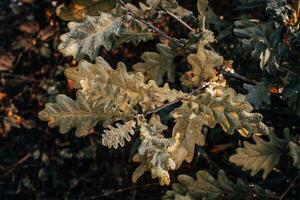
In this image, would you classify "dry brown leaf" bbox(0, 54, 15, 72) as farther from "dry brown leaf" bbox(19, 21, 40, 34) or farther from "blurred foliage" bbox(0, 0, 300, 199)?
"dry brown leaf" bbox(19, 21, 40, 34)

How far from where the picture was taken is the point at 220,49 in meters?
1.98

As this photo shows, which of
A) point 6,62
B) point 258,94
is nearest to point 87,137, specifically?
point 6,62

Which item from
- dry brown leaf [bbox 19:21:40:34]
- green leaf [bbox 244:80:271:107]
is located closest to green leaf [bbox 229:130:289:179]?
green leaf [bbox 244:80:271:107]

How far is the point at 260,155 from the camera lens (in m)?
1.70

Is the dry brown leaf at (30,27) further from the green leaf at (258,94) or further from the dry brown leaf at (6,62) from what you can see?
the green leaf at (258,94)

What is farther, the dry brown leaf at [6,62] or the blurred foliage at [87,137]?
the dry brown leaf at [6,62]

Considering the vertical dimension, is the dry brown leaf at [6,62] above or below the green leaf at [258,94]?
below

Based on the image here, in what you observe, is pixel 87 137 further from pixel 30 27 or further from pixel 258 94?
pixel 258 94

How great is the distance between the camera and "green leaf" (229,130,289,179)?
1.68 m

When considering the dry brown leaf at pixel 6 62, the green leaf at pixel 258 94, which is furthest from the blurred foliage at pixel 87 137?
the green leaf at pixel 258 94

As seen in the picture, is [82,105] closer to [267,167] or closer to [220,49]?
[267,167]

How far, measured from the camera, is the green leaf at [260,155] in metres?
1.68

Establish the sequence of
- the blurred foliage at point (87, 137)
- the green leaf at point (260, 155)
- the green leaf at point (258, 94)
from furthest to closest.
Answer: the blurred foliage at point (87, 137), the green leaf at point (260, 155), the green leaf at point (258, 94)

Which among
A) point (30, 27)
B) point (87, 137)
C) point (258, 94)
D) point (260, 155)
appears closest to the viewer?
point (258, 94)
